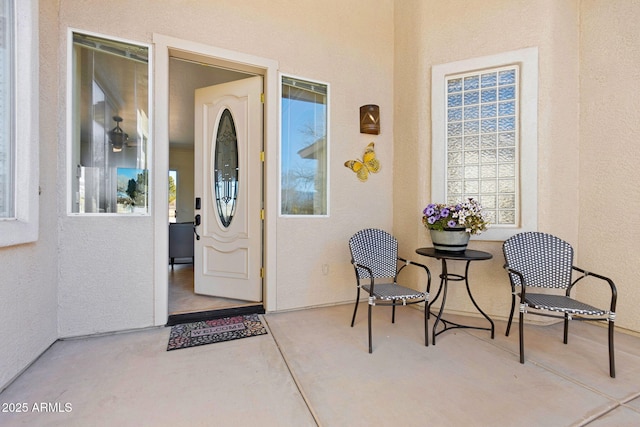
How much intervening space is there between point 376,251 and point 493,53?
7.84 ft

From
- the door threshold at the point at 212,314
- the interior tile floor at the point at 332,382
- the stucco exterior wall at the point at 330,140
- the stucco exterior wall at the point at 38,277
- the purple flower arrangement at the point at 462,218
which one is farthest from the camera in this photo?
the door threshold at the point at 212,314

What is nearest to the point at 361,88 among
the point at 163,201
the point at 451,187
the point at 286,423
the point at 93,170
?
the point at 451,187

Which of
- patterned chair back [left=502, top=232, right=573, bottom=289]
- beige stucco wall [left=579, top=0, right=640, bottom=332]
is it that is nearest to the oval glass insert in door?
patterned chair back [left=502, top=232, right=573, bottom=289]

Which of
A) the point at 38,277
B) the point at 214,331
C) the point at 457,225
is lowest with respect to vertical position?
the point at 214,331

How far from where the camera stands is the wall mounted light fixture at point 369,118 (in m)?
3.36

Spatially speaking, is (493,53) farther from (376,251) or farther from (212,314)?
(212,314)

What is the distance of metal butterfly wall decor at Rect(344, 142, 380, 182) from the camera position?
3427mm

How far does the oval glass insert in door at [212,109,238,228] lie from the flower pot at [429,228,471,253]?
224 cm

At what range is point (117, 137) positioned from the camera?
251 cm


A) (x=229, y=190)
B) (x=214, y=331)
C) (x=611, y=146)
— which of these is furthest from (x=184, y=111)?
(x=611, y=146)

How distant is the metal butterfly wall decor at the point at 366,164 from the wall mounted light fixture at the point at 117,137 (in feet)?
7.85

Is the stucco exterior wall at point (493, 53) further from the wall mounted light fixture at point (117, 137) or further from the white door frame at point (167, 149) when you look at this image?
the wall mounted light fixture at point (117, 137)

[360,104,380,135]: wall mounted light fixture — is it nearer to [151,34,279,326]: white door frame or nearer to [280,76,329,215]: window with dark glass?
[280,76,329,215]: window with dark glass

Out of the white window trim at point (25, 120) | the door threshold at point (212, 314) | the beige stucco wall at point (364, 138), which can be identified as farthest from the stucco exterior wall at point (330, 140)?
the white window trim at point (25, 120)
